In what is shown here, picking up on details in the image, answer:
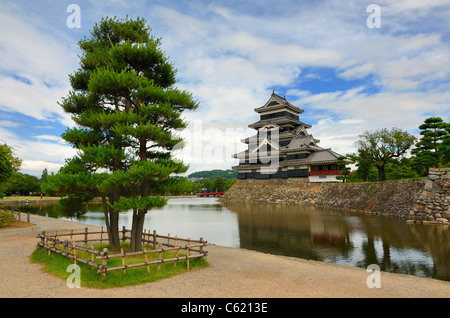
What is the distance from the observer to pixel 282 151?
1772 inches

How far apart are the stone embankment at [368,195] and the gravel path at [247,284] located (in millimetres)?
15978

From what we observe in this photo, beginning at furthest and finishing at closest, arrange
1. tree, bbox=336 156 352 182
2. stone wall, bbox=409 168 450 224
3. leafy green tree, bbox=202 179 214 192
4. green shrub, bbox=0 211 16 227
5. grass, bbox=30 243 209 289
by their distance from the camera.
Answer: leafy green tree, bbox=202 179 214 192 < tree, bbox=336 156 352 182 < stone wall, bbox=409 168 450 224 < green shrub, bbox=0 211 16 227 < grass, bbox=30 243 209 289

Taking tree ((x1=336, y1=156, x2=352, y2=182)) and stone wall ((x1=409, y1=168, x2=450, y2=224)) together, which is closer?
stone wall ((x1=409, y1=168, x2=450, y2=224))

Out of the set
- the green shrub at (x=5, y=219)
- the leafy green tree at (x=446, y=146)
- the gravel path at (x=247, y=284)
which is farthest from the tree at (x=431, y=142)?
the green shrub at (x=5, y=219)

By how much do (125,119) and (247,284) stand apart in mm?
7495

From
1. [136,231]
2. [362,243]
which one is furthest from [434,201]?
[136,231]

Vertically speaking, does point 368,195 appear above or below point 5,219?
above

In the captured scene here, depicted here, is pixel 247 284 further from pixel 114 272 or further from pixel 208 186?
pixel 208 186

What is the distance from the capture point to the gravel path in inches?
285

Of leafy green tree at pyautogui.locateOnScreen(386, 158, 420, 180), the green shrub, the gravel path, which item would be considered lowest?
the gravel path

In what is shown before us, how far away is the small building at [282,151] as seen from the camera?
4147cm

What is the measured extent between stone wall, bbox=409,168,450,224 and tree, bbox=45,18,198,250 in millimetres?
21266

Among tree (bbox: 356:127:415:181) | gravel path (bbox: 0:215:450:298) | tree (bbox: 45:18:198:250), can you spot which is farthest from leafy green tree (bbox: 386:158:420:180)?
tree (bbox: 45:18:198:250)

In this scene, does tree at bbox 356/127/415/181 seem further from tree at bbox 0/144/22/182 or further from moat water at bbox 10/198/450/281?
tree at bbox 0/144/22/182
